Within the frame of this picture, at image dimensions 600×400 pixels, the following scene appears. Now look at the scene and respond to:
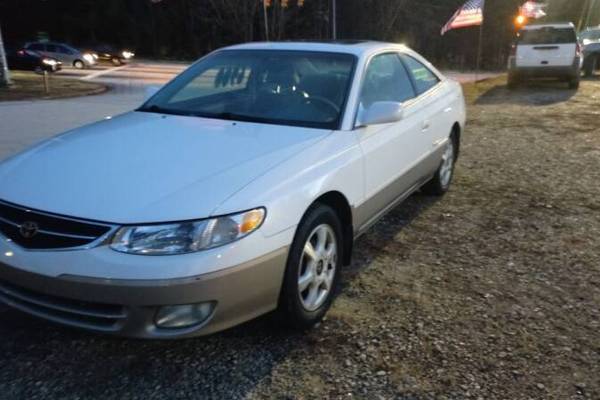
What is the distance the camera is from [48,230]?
101 inches

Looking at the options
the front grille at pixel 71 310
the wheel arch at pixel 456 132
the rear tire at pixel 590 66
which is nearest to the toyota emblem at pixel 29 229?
the front grille at pixel 71 310

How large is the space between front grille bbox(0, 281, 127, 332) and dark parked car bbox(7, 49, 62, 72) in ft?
90.4

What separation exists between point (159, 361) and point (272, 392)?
61 cm

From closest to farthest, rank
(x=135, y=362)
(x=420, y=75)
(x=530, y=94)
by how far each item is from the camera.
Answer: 1. (x=135, y=362)
2. (x=420, y=75)
3. (x=530, y=94)

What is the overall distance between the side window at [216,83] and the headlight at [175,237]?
5.79 ft

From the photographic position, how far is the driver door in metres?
3.66

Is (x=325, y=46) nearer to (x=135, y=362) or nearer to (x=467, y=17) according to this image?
(x=135, y=362)

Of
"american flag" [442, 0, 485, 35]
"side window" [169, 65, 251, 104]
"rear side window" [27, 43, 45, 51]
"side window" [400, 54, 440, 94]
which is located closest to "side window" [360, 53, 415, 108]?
"side window" [400, 54, 440, 94]

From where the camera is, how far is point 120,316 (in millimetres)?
2494

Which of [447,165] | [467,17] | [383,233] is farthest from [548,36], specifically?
[383,233]

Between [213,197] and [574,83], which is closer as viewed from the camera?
[213,197]

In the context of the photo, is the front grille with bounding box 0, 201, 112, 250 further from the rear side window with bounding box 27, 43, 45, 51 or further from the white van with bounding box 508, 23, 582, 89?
the rear side window with bounding box 27, 43, 45, 51

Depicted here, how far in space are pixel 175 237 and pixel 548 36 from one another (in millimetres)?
15429

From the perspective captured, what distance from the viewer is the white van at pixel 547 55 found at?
48.7 ft
